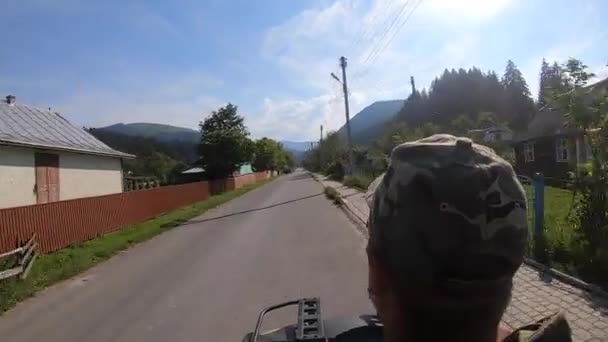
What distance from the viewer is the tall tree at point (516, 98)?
76.9m

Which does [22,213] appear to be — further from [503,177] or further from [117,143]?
[117,143]

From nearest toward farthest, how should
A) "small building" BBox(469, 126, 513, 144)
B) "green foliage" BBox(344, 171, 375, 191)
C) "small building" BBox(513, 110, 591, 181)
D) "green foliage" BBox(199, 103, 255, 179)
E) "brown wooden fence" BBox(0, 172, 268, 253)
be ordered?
1. "brown wooden fence" BBox(0, 172, 268, 253)
2. "small building" BBox(469, 126, 513, 144)
3. "small building" BBox(513, 110, 591, 181)
4. "green foliage" BBox(344, 171, 375, 191)
5. "green foliage" BBox(199, 103, 255, 179)

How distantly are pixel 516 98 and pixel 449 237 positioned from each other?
9111 cm

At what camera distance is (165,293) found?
6.89 m

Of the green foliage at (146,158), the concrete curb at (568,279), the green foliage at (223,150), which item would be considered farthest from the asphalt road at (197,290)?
the green foliage at (146,158)

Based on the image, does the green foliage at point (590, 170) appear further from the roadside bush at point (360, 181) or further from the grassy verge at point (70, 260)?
the roadside bush at point (360, 181)

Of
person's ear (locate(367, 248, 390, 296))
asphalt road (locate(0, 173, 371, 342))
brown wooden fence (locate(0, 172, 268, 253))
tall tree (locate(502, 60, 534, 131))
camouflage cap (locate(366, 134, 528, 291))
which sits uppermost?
tall tree (locate(502, 60, 534, 131))

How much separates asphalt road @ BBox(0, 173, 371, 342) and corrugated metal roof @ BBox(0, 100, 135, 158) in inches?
277

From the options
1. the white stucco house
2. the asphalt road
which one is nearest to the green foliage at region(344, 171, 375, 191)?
the white stucco house

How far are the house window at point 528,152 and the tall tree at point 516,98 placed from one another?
4846cm

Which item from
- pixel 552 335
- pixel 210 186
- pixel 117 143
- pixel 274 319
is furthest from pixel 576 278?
pixel 117 143

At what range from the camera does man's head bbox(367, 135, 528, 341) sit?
0.95 meters

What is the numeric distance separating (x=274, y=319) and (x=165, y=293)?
2.38 metres

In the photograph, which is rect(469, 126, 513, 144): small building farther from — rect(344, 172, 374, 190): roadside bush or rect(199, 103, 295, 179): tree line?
rect(199, 103, 295, 179): tree line
